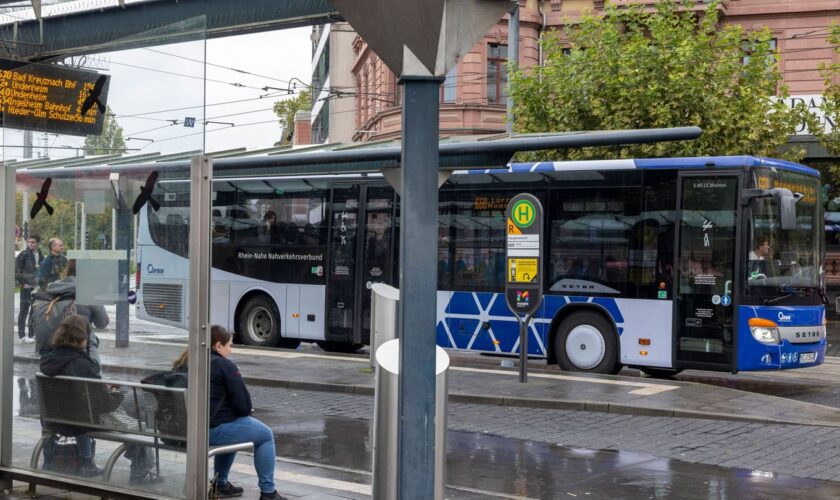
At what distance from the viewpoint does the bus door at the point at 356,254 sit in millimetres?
18597

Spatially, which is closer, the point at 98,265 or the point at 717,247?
the point at 98,265

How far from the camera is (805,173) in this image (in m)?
16.2

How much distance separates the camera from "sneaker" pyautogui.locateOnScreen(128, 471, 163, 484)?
657 cm

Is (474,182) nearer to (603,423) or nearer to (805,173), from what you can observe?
(805,173)

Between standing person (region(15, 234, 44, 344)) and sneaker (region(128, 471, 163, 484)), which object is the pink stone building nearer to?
standing person (region(15, 234, 44, 344))

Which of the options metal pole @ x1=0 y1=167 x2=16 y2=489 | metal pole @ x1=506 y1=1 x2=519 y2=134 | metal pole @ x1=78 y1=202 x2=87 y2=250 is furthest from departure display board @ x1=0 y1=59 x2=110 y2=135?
metal pole @ x1=506 y1=1 x2=519 y2=134

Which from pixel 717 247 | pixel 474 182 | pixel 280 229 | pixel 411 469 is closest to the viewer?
pixel 411 469

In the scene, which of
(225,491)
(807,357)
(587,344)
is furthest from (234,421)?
(807,357)

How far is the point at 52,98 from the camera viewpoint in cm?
750

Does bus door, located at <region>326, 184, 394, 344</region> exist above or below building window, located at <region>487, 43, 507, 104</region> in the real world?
below

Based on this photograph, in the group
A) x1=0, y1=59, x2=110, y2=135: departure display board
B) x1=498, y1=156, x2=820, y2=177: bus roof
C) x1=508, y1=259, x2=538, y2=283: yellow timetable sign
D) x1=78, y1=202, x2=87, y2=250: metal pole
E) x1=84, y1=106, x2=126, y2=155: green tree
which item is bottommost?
x1=508, y1=259, x2=538, y2=283: yellow timetable sign

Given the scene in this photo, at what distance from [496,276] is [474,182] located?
5.14ft

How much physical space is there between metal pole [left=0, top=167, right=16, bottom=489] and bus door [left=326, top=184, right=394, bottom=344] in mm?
11299

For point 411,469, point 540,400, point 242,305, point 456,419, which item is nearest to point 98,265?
point 411,469
